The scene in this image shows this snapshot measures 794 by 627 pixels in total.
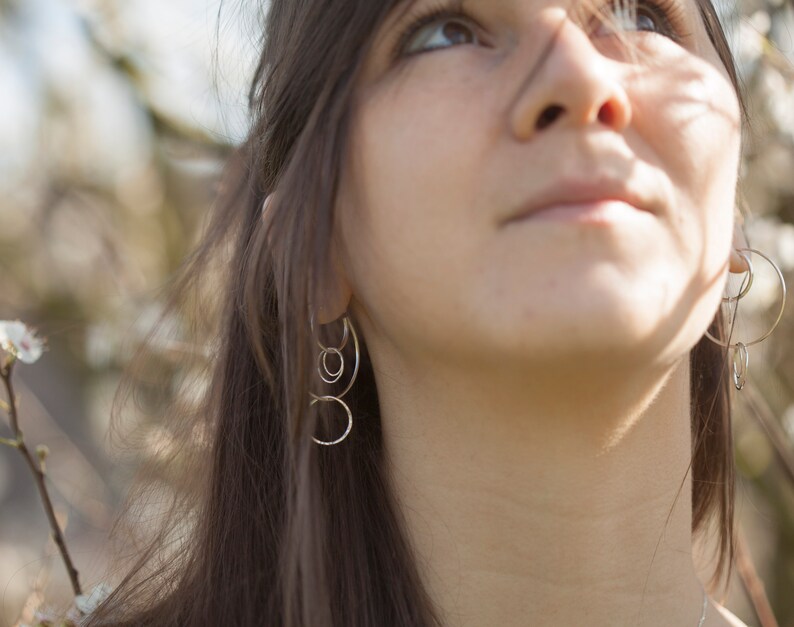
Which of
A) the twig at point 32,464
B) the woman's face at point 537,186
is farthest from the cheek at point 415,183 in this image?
the twig at point 32,464

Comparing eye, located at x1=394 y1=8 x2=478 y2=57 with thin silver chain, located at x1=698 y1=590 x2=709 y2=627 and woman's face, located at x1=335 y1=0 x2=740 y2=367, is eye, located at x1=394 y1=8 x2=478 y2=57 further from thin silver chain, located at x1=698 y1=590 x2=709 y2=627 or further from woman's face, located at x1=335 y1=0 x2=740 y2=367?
thin silver chain, located at x1=698 y1=590 x2=709 y2=627

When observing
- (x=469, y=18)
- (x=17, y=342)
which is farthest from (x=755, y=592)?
(x=17, y=342)

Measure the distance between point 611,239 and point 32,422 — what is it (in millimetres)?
3438

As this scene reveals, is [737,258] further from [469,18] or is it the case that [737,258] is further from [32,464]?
[32,464]

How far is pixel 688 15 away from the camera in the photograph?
1689mm

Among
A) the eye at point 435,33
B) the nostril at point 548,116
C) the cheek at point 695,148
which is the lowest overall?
the cheek at point 695,148

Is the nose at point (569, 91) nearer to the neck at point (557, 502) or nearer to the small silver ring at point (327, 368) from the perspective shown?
the neck at point (557, 502)

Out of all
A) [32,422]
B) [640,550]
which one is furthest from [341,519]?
[32,422]

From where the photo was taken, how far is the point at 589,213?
1.39 m

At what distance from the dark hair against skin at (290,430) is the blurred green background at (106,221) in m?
1.08

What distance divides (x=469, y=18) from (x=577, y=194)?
1.19ft

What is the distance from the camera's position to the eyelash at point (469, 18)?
1570 millimetres

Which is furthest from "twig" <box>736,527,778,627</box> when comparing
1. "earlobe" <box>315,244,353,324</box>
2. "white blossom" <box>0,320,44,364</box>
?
"white blossom" <box>0,320,44,364</box>

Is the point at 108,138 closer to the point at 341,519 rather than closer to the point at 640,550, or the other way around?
the point at 341,519
